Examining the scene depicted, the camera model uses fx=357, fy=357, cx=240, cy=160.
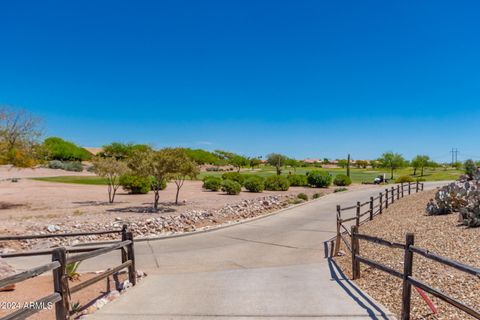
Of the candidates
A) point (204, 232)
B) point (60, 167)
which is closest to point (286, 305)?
point (204, 232)

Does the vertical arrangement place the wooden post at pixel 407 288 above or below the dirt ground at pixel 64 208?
above

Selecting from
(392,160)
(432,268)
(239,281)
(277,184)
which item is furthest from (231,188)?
(392,160)

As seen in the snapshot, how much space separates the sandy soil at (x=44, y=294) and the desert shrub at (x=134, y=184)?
2104 cm

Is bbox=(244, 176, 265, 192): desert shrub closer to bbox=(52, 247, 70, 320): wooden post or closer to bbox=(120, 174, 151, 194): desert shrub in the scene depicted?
bbox=(120, 174, 151, 194): desert shrub

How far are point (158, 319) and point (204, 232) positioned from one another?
8.29 metres

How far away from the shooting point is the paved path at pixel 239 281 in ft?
17.4

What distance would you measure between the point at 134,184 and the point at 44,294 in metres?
22.3

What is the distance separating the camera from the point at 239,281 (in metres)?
7.11

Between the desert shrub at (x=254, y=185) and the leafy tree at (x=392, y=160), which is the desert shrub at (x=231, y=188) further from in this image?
the leafy tree at (x=392, y=160)

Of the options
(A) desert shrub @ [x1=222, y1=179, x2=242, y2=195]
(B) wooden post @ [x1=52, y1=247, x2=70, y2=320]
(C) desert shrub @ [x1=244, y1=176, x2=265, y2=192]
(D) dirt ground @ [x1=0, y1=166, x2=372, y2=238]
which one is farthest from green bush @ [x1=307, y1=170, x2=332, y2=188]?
(B) wooden post @ [x1=52, y1=247, x2=70, y2=320]

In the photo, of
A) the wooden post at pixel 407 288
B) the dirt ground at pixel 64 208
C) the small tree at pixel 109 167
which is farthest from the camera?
the small tree at pixel 109 167

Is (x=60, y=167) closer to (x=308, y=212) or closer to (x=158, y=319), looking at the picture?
(x=308, y=212)

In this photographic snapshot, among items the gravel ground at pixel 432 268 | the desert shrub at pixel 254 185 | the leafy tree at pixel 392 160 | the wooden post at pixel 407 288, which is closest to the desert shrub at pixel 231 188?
the desert shrub at pixel 254 185

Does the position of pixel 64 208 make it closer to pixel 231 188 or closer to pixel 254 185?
pixel 231 188
